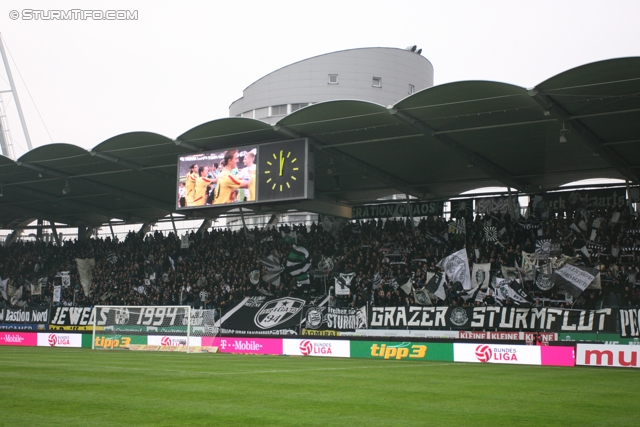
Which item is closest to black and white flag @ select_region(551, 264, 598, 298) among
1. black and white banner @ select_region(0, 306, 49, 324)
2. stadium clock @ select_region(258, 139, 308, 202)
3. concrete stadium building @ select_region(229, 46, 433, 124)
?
stadium clock @ select_region(258, 139, 308, 202)

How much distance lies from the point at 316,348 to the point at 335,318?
387cm

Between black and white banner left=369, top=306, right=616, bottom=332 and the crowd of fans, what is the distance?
0.91m

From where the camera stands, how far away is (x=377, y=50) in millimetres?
60938

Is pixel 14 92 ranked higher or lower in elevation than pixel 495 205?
higher

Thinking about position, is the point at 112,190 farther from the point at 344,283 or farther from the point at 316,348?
the point at 316,348

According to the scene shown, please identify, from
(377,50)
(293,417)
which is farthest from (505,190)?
(293,417)

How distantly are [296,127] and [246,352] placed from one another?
1025 cm

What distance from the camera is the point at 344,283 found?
3638 centimetres

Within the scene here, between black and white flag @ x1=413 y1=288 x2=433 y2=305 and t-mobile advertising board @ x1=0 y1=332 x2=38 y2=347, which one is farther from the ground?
black and white flag @ x1=413 y1=288 x2=433 y2=305

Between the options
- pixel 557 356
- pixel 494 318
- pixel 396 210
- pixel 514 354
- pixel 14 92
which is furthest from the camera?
pixel 14 92

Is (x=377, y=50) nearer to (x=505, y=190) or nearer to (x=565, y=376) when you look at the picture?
(x=505, y=190)

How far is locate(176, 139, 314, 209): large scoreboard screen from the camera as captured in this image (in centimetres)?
3034

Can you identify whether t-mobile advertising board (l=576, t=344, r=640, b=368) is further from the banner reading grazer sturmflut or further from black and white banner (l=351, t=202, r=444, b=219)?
black and white banner (l=351, t=202, r=444, b=219)

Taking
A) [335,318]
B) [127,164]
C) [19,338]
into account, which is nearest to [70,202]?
[19,338]
